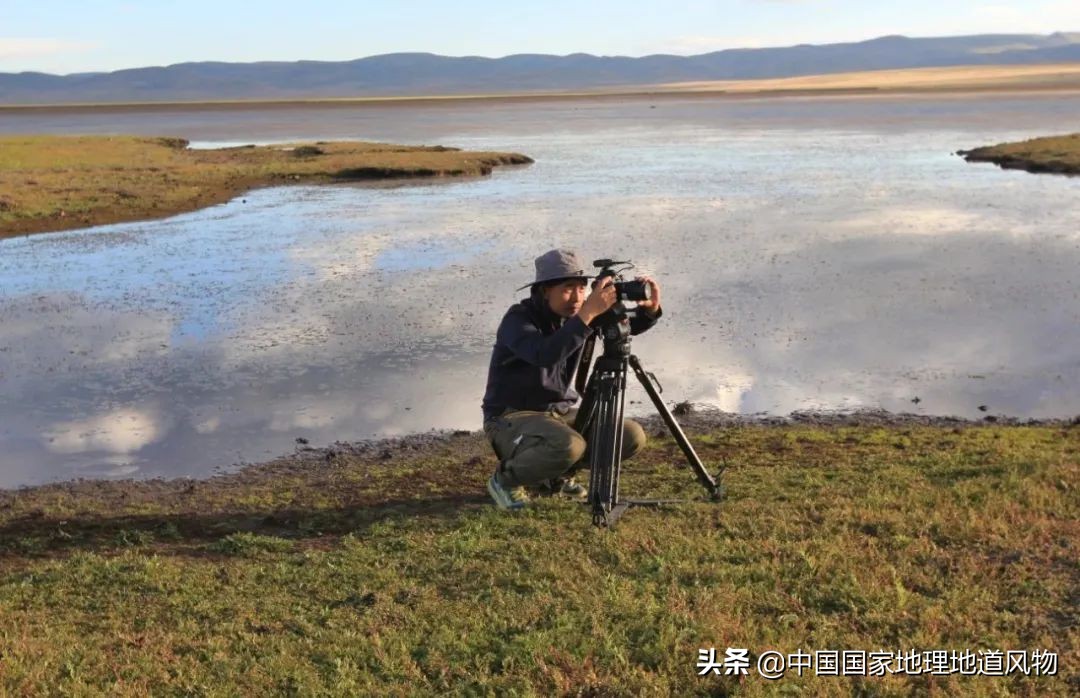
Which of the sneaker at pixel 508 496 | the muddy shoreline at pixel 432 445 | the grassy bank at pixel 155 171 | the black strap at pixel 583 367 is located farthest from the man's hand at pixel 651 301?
the grassy bank at pixel 155 171

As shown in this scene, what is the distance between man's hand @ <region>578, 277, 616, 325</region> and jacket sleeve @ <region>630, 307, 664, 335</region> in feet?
1.53

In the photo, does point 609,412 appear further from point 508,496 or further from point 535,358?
point 508,496

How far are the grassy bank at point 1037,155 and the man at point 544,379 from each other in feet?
112

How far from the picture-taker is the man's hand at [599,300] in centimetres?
612

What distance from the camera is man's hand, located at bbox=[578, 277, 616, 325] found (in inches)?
241

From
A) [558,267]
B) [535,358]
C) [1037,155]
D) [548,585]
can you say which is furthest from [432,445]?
[1037,155]

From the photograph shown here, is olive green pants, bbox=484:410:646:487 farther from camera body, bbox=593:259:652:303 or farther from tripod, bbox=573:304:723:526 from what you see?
camera body, bbox=593:259:652:303

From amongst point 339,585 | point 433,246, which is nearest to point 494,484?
point 339,585

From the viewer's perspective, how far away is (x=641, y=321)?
22.0 feet

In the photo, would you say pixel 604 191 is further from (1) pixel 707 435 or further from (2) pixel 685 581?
(2) pixel 685 581

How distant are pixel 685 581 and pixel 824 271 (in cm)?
1396

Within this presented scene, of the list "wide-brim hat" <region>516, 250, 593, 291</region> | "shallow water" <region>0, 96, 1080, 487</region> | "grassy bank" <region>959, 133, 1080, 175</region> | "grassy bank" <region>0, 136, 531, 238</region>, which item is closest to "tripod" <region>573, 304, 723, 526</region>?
"wide-brim hat" <region>516, 250, 593, 291</region>

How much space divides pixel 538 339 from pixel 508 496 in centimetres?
122

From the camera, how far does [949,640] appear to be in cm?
481
